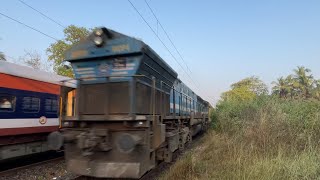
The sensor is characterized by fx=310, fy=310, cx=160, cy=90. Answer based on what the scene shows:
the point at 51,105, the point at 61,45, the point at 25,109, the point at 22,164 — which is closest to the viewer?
the point at 25,109

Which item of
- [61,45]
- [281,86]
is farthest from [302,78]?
[61,45]

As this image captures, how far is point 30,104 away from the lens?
1105 cm

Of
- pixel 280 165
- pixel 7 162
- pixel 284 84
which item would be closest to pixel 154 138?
pixel 280 165

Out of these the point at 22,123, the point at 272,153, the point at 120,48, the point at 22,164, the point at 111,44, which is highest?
the point at 111,44

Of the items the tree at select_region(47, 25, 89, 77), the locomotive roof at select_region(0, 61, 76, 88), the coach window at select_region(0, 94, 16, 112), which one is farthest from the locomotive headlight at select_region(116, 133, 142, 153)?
the tree at select_region(47, 25, 89, 77)

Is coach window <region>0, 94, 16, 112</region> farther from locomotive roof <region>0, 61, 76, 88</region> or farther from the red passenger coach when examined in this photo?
locomotive roof <region>0, 61, 76, 88</region>

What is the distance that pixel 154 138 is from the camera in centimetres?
730

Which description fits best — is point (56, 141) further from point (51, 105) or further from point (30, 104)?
point (51, 105)

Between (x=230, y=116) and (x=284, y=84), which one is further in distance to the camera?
(x=284, y=84)

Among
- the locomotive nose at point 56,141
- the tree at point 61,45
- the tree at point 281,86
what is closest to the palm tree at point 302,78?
the tree at point 281,86

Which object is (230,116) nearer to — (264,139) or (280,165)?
(264,139)

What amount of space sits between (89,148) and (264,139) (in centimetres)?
521

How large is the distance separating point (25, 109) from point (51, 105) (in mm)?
1667

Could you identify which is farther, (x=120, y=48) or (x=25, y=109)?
(x=25, y=109)
